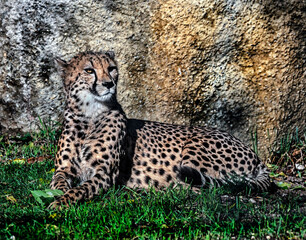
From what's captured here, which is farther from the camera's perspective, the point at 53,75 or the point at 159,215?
the point at 53,75

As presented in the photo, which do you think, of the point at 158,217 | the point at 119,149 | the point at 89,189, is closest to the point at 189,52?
the point at 119,149

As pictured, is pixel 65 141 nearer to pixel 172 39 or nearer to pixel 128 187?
pixel 128 187

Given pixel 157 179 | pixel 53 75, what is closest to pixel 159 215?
pixel 157 179

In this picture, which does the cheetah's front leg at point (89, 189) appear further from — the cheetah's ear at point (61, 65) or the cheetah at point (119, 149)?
the cheetah's ear at point (61, 65)

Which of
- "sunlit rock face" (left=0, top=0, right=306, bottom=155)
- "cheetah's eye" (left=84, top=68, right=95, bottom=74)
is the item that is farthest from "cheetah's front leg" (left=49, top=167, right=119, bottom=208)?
"sunlit rock face" (left=0, top=0, right=306, bottom=155)

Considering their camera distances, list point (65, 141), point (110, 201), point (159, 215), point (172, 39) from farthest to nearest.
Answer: point (172, 39) < point (65, 141) < point (110, 201) < point (159, 215)

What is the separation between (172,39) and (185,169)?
6.36ft

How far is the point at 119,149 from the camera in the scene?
14.6 feet

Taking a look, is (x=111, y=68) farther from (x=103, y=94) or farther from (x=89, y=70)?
(x=103, y=94)

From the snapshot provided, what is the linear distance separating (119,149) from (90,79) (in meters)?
0.76

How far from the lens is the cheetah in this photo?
4352 mm

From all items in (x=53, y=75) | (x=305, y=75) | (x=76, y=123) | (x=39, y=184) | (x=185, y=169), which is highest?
(x=305, y=75)

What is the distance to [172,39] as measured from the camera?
5848mm

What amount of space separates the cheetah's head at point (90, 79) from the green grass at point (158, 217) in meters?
0.94
